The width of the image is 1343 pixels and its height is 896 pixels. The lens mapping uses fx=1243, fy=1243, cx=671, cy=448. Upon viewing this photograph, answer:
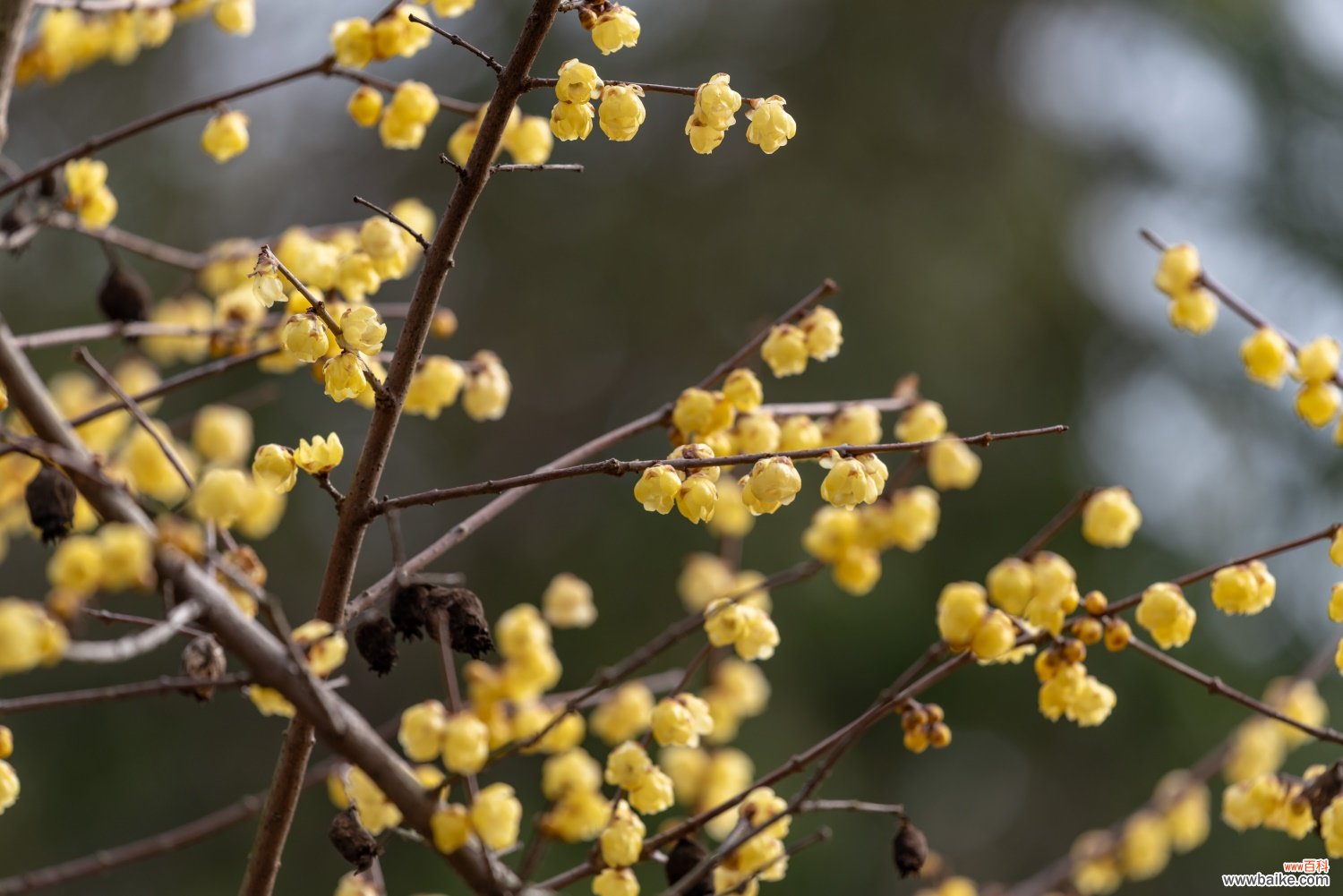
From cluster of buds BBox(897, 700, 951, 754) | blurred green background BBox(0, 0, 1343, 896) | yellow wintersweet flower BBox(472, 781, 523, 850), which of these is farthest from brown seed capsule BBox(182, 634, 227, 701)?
blurred green background BBox(0, 0, 1343, 896)

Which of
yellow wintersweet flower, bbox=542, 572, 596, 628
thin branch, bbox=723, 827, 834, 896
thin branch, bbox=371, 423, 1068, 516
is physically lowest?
yellow wintersweet flower, bbox=542, 572, 596, 628

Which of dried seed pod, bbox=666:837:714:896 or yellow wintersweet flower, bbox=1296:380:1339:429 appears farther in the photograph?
yellow wintersweet flower, bbox=1296:380:1339:429

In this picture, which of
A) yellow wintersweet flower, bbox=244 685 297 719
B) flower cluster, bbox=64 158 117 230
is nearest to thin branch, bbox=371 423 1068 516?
yellow wintersweet flower, bbox=244 685 297 719

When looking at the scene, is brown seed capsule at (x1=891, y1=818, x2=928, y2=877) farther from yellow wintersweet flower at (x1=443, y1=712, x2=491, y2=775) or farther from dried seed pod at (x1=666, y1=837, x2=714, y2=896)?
yellow wintersweet flower at (x1=443, y1=712, x2=491, y2=775)

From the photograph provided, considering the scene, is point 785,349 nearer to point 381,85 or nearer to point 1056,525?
point 1056,525

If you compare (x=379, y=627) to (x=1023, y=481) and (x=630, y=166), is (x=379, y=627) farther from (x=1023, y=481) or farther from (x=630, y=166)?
(x=630, y=166)

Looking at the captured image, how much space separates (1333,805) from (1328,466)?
357 centimetres

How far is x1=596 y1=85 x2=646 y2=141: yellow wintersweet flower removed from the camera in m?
0.93

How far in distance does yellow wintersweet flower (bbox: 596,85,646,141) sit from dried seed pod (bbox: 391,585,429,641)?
0.37 meters

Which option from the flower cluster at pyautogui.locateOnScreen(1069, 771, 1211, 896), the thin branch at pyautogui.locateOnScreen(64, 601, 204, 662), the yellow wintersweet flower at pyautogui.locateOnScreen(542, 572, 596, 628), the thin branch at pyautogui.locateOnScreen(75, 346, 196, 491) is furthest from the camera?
the flower cluster at pyautogui.locateOnScreen(1069, 771, 1211, 896)

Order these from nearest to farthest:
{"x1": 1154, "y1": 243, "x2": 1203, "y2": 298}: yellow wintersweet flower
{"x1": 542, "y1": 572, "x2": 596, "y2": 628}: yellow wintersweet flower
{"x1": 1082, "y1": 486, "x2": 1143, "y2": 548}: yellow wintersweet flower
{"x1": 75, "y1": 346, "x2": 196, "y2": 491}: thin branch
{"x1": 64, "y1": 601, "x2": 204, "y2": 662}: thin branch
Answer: {"x1": 64, "y1": 601, "x2": 204, "y2": 662}: thin branch, {"x1": 75, "y1": 346, "x2": 196, "y2": 491}: thin branch, {"x1": 1082, "y1": 486, "x2": 1143, "y2": 548}: yellow wintersweet flower, {"x1": 1154, "y1": 243, "x2": 1203, "y2": 298}: yellow wintersweet flower, {"x1": 542, "y1": 572, "x2": 596, "y2": 628}: yellow wintersweet flower

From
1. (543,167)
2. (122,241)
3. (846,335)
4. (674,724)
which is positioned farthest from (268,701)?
(846,335)

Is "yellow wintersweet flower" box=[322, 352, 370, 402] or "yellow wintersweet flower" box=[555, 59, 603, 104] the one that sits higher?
"yellow wintersweet flower" box=[555, 59, 603, 104]

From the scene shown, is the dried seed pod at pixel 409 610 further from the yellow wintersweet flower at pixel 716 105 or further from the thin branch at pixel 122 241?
the thin branch at pixel 122 241
